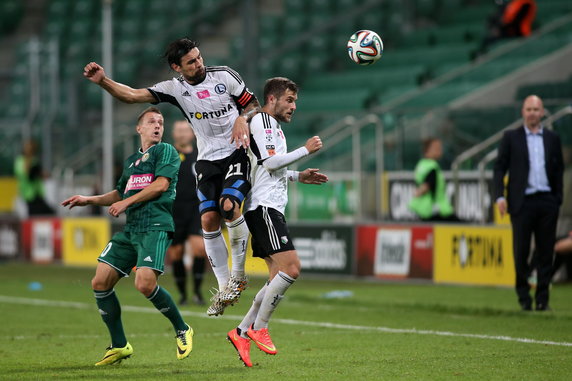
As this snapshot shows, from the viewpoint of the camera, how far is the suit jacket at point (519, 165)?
12.5 meters

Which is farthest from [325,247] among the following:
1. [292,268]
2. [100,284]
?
[100,284]

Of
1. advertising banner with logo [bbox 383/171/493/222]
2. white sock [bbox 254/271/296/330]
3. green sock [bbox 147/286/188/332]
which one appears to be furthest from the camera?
advertising banner with logo [bbox 383/171/493/222]

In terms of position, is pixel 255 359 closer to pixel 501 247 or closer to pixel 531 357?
pixel 531 357

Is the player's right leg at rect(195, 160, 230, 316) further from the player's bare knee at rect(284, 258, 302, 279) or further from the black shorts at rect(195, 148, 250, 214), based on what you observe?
the player's bare knee at rect(284, 258, 302, 279)

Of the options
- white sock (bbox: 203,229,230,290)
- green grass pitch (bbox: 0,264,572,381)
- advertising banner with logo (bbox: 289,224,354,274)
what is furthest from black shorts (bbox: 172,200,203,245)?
white sock (bbox: 203,229,230,290)

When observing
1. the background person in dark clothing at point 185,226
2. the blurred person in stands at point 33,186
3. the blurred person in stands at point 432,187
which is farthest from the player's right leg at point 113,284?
the blurred person in stands at point 33,186

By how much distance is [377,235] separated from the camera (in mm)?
18281

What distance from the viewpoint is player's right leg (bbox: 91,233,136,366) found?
29.1 ft

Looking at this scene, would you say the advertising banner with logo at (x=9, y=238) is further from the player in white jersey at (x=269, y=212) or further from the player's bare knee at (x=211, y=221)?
the player in white jersey at (x=269, y=212)

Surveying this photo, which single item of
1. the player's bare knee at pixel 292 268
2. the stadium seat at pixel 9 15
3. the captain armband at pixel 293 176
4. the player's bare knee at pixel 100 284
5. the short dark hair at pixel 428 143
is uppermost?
the stadium seat at pixel 9 15

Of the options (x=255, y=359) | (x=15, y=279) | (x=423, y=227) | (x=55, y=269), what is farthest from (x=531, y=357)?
(x=55, y=269)

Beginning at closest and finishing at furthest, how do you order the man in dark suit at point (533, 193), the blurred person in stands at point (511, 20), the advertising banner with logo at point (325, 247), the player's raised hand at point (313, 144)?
the player's raised hand at point (313, 144), the man in dark suit at point (533, 193), the blurred person in stands at point (511, 20), the advertising banner with logo at point (325, 247)

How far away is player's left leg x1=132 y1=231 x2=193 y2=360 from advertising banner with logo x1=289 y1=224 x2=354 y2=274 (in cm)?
976

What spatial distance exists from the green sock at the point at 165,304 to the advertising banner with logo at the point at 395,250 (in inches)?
345
